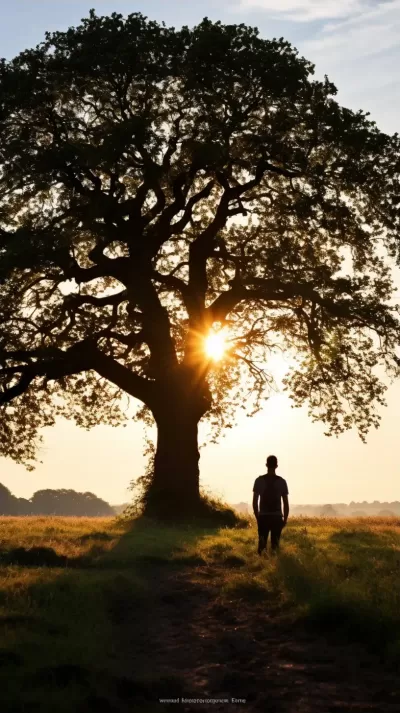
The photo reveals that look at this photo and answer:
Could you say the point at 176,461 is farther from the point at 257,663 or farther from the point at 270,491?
the point at 257,663

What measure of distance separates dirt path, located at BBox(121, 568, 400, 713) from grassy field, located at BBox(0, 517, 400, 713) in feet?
0.15

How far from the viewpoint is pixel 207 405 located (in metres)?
30.9

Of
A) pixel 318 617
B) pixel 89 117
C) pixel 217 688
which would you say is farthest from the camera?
pixel 89 117

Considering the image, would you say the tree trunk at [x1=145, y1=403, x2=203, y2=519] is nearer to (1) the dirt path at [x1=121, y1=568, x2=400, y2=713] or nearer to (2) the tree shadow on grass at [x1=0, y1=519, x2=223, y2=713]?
(2) the tree shadow on grass at [x1=0, y1=519, x2=223, y2=713]

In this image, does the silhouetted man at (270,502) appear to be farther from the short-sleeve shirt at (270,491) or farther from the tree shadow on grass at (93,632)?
the tree shadow on grass at (93,632)

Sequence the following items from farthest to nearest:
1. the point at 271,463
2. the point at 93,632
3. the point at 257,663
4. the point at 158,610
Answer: the point at 271,463
the point at 158,610
the point at 93,632
the point at 257,663

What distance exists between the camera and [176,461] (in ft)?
97.3

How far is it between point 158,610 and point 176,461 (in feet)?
54.3

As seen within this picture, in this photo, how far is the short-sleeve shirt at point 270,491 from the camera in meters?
18.1

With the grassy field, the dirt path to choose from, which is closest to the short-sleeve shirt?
the grassy field

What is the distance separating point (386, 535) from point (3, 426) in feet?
55.1

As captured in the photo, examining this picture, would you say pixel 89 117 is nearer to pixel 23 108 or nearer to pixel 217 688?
pixel 23 108

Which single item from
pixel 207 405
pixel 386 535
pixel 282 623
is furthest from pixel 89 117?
pixel 282 623

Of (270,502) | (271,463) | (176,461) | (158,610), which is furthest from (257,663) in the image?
(176,461)
